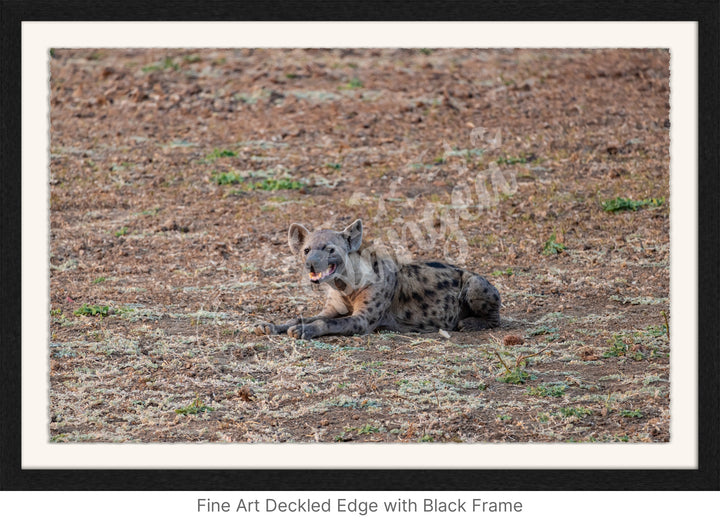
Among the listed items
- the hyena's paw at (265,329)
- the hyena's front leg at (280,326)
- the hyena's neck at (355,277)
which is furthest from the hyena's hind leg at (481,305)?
the hyena's paw at (265,329)

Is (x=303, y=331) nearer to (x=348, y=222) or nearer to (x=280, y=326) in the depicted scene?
(x=280, y=326)

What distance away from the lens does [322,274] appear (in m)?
8.30

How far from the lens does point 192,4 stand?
20.8 feet

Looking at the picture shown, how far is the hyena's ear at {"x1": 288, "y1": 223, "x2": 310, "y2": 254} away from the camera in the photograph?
8500mm

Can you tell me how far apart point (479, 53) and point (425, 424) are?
34.8 ft

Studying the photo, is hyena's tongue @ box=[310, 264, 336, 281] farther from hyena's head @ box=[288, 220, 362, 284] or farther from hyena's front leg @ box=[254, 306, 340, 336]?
hyena's front leg @ box=[254, 306, 340, 336]

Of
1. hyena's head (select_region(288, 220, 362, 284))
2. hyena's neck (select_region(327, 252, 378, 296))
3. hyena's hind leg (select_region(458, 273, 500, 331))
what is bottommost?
hyena's hind leg (select_region(458, 273, 500, 331))

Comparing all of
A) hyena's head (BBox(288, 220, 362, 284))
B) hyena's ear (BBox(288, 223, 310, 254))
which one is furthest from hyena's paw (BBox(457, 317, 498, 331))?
hyena's ear (BBox(288, 223, 310, 254))

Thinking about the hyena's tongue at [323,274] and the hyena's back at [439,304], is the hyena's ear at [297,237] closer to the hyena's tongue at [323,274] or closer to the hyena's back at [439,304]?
the hyena's tongue at [323,274]

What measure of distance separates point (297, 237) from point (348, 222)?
3422 mm

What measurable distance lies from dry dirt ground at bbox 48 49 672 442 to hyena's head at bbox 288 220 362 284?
0.58m

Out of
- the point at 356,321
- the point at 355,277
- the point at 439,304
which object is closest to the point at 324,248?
the point at 355,277

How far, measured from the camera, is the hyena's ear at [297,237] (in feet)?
27.9
